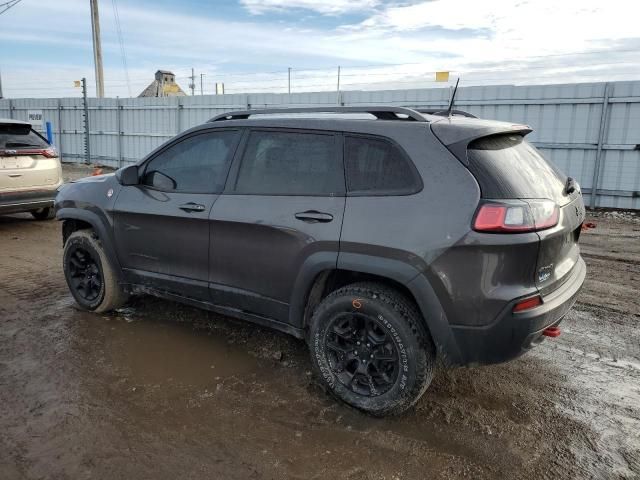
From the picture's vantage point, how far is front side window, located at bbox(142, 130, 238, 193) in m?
3.75

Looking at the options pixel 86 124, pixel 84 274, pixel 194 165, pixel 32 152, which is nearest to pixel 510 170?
pixel 194 165

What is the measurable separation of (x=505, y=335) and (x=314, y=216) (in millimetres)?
1270

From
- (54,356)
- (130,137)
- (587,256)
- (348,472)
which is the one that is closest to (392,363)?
(348,472)

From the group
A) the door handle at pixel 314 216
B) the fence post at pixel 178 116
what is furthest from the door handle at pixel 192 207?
the fence post at pixel 178 116

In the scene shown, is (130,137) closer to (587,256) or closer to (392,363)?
(587,256)

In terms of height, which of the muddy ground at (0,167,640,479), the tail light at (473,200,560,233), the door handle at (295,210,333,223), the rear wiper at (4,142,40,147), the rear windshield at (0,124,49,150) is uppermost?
the rear windshield at (0,124,49,150)

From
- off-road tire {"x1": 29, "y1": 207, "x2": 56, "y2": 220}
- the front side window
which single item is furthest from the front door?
off-road tire {"x1": 29, "y1": 207, "x2": 56, "y2": 220}

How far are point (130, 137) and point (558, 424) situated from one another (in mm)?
16975

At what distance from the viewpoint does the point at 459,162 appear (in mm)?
2775

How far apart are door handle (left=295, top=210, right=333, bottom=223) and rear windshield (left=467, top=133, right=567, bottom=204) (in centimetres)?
87

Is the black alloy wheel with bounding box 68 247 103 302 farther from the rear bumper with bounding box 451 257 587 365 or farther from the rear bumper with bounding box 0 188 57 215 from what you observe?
the rear bumper with bounding box 0 188 57 215

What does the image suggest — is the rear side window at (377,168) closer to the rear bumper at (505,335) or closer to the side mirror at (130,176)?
the rear bumper at (505,335)

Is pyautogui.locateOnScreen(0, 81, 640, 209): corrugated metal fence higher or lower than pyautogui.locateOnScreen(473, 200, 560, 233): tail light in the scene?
higher

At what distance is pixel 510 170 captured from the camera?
2840mm
